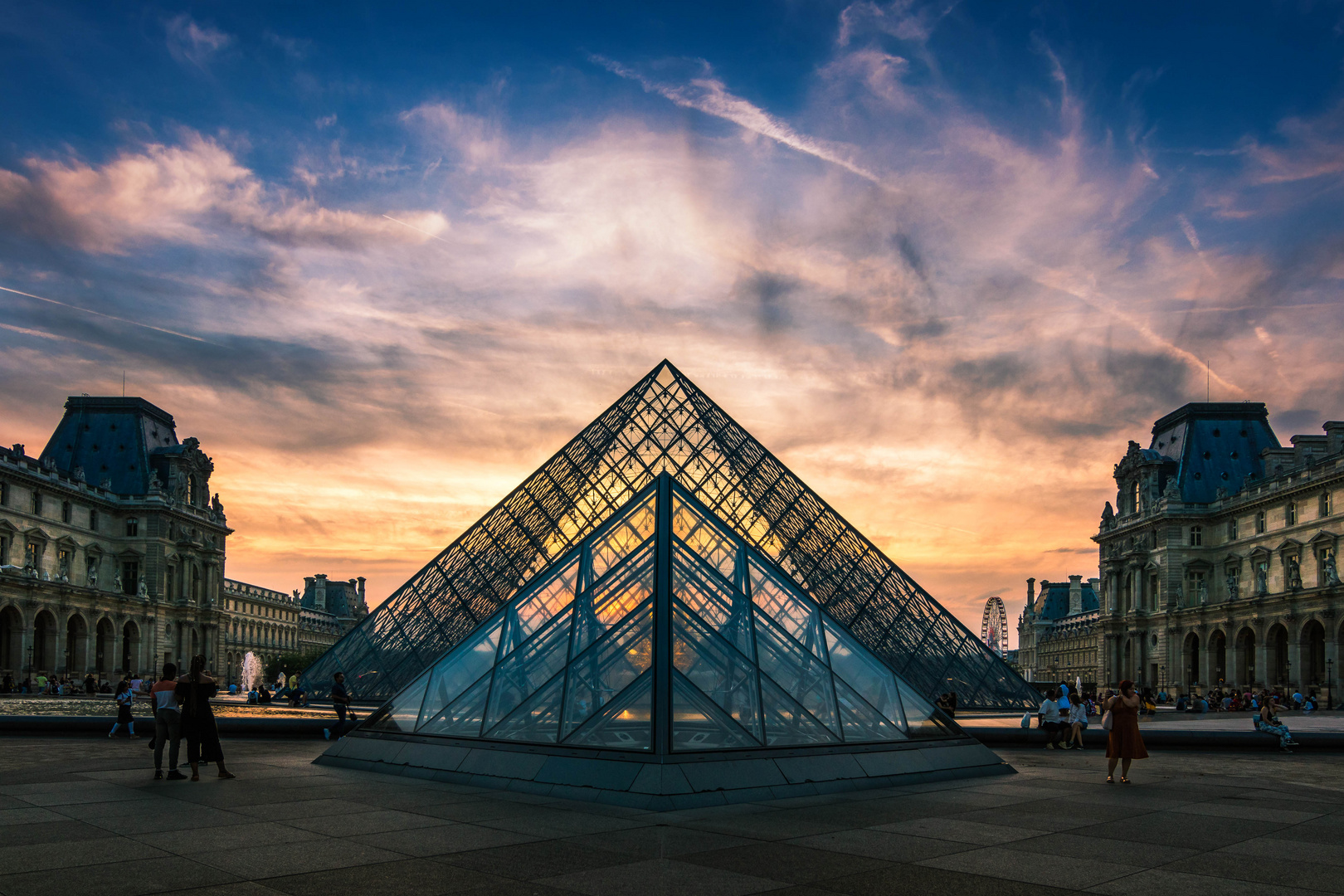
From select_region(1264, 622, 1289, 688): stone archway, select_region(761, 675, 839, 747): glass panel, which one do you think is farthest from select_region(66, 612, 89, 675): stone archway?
select_region(1264, 622, 1289, 688): stone archway

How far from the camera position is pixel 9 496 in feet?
214

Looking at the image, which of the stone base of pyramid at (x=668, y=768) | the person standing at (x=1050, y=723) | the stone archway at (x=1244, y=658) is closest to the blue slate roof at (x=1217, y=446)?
the stone archway at (x=1244, y=658)

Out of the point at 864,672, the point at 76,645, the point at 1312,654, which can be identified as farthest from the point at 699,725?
the point at 76,645

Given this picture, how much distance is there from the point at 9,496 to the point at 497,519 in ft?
153

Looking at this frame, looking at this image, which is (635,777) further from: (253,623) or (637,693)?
(253,623)

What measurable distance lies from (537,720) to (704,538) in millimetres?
3567

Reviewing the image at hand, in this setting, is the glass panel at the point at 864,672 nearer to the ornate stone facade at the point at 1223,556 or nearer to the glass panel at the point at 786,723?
the glass panel at the point at 786,723

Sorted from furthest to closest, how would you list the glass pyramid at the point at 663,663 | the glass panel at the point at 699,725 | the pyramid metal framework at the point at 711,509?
the pyramid metal framework at the point at 711,509
the glass pyramid at the point at 663,663
the glass panel at the point at 699,725

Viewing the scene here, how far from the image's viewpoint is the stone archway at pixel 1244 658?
67537mm

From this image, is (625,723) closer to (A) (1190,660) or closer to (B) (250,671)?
(A) (1190,660)

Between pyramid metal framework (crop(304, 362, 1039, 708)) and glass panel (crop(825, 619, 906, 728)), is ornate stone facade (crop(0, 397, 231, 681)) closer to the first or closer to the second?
pyramid metal framework (crop(304, 362, 1039, 708))

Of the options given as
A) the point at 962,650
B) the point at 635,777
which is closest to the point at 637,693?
the point at 635,777

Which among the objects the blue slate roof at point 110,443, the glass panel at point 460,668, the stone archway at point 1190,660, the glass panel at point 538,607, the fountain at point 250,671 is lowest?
the fountain at point 250,671

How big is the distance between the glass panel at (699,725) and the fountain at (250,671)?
332 ft
